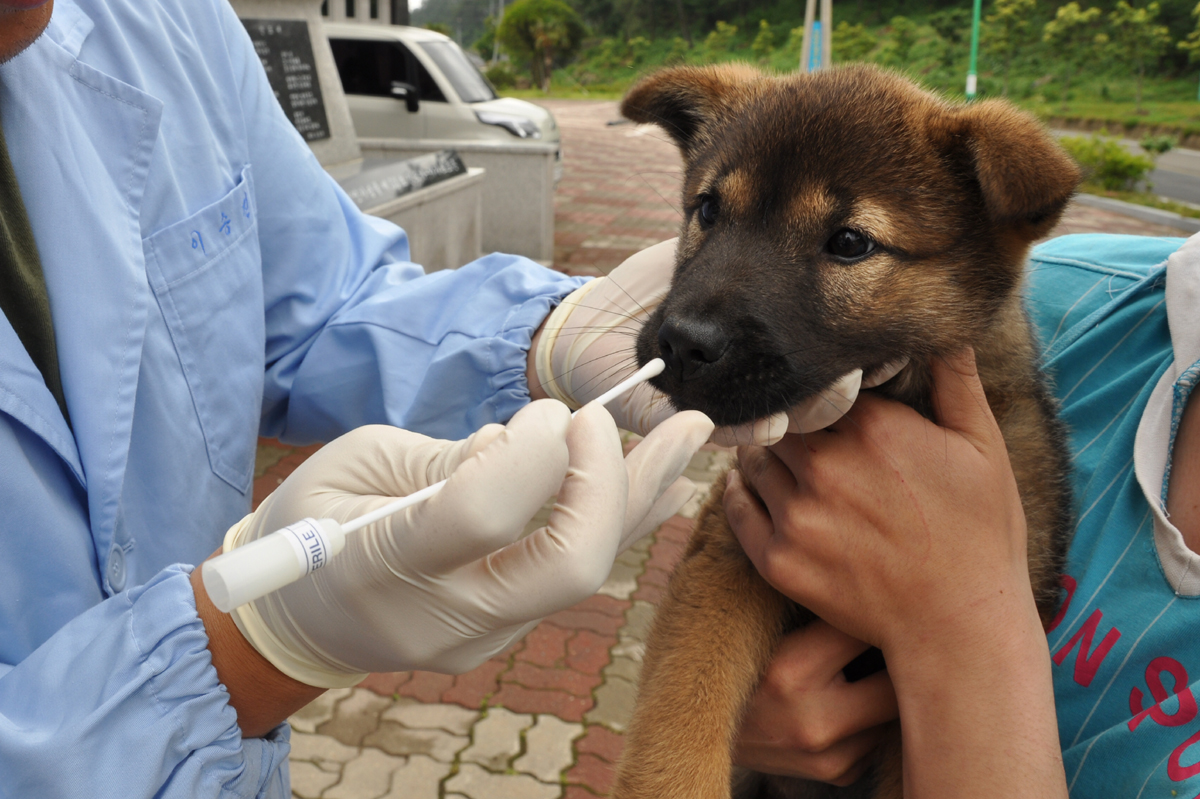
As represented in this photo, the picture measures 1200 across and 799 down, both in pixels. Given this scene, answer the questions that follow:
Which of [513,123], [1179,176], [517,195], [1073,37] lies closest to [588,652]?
[517,195]

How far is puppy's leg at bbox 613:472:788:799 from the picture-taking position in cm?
193

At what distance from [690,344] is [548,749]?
9.25ft

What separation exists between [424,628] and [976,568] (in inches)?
40.9

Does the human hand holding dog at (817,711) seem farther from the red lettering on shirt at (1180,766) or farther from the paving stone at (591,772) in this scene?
the paving stone at (591,772)

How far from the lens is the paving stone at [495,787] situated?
3.67 m

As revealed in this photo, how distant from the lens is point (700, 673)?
199 cm

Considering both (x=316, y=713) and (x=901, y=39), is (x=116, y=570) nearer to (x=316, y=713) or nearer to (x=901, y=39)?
(x=316, y=713)

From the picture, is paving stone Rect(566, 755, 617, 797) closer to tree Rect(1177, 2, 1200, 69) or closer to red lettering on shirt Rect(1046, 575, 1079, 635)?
red lettering on shirt Rect(1046, 575, 1079, 635)

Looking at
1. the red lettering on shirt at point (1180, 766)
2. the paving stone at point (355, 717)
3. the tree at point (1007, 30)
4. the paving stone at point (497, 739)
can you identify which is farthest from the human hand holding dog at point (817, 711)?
the tree at point (1007, 30)

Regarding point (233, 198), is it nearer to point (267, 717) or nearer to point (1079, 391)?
point (267, 717)

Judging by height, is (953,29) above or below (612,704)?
above

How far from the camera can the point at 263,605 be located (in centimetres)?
148

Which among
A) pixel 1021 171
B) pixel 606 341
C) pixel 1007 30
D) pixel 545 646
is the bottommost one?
pixel 545 646

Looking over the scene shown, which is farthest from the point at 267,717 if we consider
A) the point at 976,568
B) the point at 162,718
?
the point at 976,568
